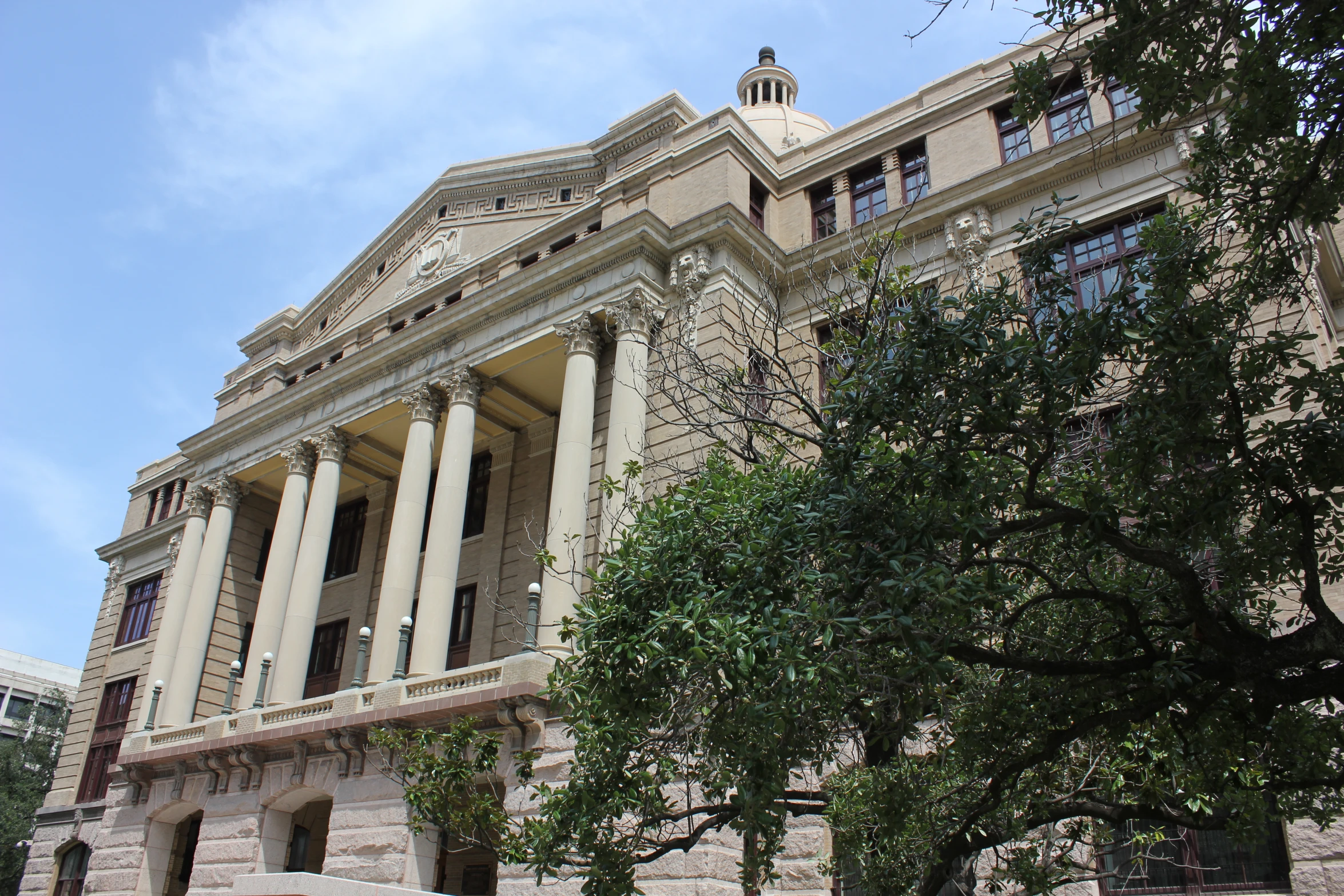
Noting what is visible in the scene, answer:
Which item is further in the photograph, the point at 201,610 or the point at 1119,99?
the point at 201,610

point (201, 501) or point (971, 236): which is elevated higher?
point (971, 236)

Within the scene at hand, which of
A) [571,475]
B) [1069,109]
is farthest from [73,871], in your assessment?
[1069,109]

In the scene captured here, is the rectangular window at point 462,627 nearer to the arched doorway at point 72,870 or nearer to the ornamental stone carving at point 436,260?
the ornamental stone carving at point 436,260

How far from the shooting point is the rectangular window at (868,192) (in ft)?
→ 85.2

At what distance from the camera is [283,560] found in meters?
28.9

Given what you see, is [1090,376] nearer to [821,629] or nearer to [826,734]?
[821,629]

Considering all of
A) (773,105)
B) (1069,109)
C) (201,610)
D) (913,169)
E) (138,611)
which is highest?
(773,105)

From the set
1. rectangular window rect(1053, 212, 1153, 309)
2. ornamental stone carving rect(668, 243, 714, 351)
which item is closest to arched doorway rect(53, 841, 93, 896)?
ornamental stone carving rect(668, 243, 714, 351)

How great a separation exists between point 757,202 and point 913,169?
410cm

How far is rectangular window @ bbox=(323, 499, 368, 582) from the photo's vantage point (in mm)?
33312

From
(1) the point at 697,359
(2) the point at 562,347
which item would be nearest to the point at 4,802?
(2) the point at 562,347

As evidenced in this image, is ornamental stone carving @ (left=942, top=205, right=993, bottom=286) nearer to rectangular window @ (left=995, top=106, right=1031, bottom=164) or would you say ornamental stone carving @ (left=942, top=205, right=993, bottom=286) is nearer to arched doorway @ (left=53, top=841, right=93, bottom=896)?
Result: rectangular window @ (left=995, top=106, right=1031, bottom=164)

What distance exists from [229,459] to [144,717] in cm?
826

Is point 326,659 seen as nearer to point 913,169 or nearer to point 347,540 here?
point 347,540
